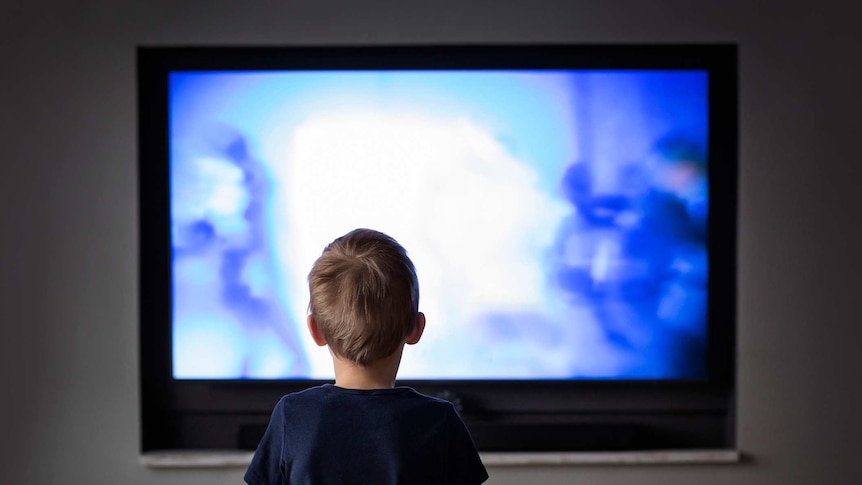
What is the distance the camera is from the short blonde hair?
133 centimetres

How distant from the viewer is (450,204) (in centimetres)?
275

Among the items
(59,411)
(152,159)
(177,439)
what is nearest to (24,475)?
(59,411)

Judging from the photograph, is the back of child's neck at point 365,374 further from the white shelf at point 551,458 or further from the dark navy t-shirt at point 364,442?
the white shelf at point 551,458

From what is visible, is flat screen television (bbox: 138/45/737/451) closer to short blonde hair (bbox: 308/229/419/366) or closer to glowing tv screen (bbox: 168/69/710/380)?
glowing tv screen (bbox: 168/69/710/380)

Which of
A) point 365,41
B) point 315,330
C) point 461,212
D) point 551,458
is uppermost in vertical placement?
point 365,41

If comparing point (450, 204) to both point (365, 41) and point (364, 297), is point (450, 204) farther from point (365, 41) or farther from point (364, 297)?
point (364, 297)

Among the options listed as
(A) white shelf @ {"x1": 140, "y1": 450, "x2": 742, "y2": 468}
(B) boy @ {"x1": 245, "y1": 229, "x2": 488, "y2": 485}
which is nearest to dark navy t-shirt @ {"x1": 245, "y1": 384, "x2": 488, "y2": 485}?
(B) boy @ {"x1": 245, "y1": 229, "x2": 488, "y2": 485}

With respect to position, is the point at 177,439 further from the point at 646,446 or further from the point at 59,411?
the point at 646,446

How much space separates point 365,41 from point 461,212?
0.68 m

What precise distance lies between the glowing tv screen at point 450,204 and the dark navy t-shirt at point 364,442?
4.66 ft

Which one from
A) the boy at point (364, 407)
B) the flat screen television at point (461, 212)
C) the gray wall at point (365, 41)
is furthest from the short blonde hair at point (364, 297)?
the gray wall at point (365, 41)

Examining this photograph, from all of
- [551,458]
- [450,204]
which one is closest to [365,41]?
[450,204]

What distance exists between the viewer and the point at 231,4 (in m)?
2.74

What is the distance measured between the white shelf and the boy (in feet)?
4.62
